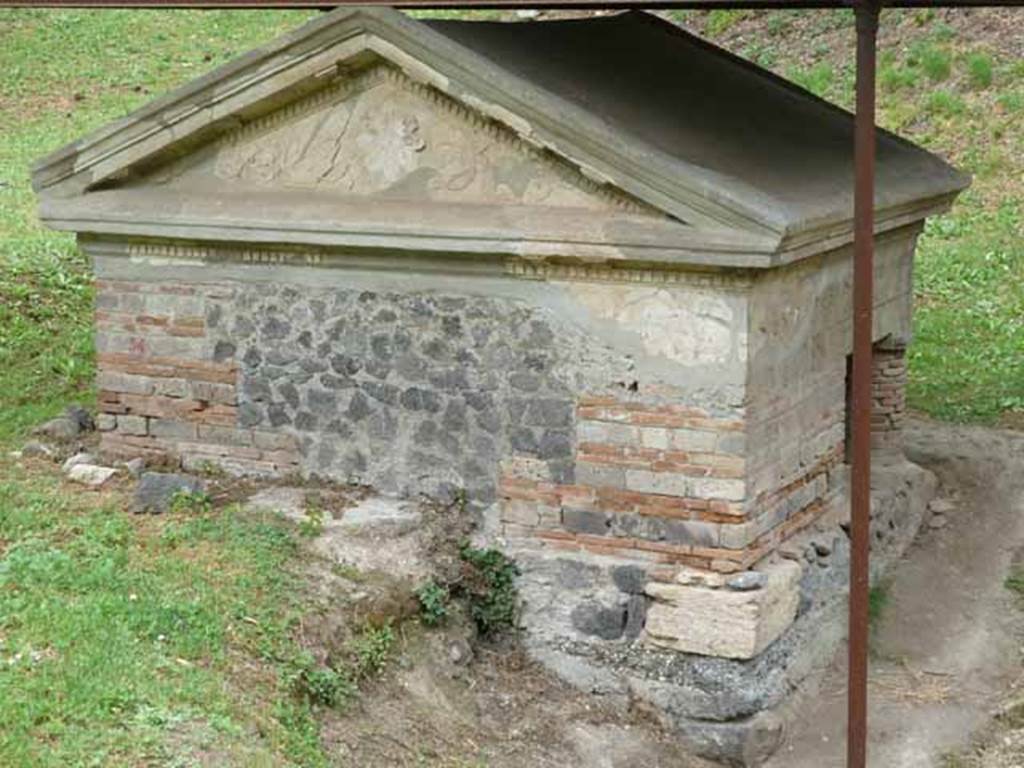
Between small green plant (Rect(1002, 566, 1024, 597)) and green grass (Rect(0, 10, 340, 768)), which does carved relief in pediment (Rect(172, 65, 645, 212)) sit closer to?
green grass (Rect(0, 10, 340, 768))

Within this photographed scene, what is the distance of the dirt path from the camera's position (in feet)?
30.0

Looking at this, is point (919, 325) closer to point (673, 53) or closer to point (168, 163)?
point (673, 53)

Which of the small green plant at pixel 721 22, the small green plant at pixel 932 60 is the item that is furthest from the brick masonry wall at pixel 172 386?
the small green plant at pixel 721 22

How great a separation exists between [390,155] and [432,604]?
2489 mm

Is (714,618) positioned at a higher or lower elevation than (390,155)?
lower

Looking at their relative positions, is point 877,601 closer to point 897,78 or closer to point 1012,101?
point 1012,101

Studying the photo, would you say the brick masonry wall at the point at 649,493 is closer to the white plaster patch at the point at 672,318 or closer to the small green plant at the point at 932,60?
the white plaster patch at the point at 672,318

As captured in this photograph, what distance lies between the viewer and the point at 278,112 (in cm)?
952

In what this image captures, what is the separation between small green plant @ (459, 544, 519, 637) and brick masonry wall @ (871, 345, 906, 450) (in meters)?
3.62

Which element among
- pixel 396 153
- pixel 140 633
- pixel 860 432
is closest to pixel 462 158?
pixel 396 153

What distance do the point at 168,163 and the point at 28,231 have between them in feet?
28.1

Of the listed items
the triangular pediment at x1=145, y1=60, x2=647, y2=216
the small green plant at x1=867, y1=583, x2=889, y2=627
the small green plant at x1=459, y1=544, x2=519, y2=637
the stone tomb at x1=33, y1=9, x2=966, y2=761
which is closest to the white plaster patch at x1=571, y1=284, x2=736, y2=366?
the stone tomb at x1=33, y1=9, x2=966, y2=761

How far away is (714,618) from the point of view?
28.7ft

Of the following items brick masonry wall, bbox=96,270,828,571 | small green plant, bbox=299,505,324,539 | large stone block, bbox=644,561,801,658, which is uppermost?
brick masonry wall, bbox=96,270,828,571
